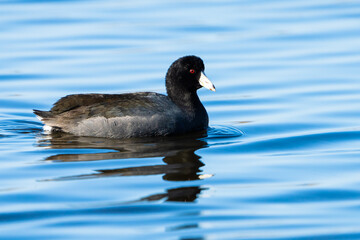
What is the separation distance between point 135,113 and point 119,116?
22 centimetres

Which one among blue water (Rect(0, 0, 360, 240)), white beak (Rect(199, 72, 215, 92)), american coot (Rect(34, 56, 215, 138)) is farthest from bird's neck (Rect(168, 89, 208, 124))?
blue water (Rect(0, 0, 360, 240))

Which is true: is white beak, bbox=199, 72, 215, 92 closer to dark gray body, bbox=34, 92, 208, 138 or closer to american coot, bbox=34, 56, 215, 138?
american coot, bbox=34, 56, 215, 138

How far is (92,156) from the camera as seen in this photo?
9.49 metres

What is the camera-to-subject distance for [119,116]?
10664 millimetres

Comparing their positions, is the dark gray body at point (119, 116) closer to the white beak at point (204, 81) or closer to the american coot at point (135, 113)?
the american coot at point (135, 113)

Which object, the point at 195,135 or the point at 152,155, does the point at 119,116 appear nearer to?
the point at 195,135

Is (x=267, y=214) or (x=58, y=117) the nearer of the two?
(x=267, y=214)

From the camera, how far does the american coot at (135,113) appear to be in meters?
10.6

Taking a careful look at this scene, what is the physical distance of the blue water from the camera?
708 centimetres

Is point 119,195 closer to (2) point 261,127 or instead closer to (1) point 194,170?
(1) point 194,170

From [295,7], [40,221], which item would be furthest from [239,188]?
[295,7]

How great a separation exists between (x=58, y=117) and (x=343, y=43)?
7961mm

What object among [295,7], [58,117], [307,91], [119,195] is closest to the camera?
[119,195]

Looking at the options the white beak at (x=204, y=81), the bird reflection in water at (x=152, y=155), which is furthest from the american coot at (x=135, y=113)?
the bird reflection in water at (x=152, y=155)
